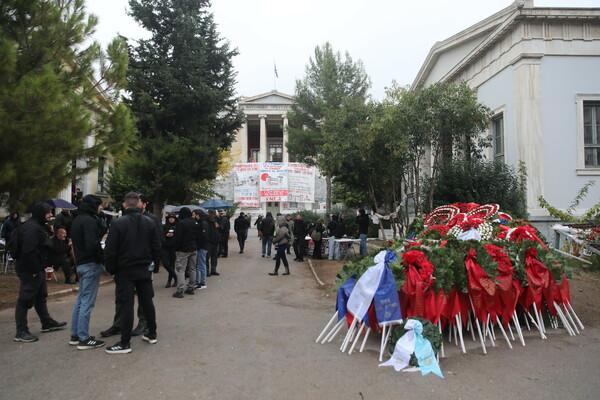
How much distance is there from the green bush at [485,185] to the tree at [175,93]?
871cm

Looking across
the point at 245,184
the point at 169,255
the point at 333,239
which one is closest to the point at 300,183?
the point at 245,184

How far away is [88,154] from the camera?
9305 mm

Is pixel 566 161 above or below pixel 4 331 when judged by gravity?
above

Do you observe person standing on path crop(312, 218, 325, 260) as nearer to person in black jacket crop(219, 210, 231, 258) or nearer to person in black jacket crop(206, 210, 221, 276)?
person in black jacket crop(219, 210, 231, 258)

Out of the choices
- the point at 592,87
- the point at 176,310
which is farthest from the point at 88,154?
the point at 592,87

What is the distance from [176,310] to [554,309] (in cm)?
596

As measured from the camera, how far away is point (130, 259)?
5133 millimetres

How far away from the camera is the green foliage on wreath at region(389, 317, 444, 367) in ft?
15.1

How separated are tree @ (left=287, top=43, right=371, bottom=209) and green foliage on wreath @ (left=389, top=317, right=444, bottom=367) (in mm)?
25828

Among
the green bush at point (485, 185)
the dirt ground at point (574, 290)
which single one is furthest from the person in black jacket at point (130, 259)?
the green bush at point (485, 185)

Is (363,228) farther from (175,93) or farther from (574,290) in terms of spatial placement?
(175,93)

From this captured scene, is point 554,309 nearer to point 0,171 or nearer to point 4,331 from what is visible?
point 4,331

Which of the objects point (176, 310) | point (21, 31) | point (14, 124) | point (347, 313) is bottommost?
point (176, 310)

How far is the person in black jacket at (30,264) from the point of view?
5.57 m
